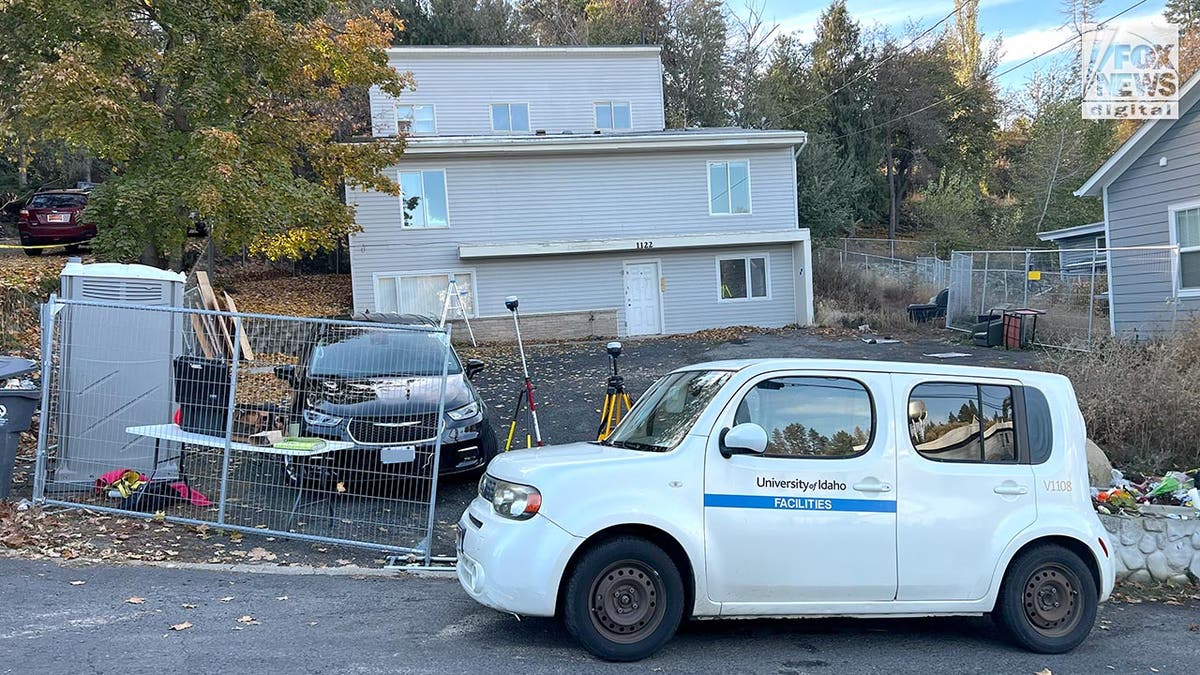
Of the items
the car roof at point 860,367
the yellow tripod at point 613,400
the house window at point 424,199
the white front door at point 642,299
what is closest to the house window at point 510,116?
the house window at point 424,199

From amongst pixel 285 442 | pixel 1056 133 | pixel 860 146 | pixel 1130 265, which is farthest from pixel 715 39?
pixel 285 442

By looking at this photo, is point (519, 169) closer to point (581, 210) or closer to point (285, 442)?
point (581, 210)

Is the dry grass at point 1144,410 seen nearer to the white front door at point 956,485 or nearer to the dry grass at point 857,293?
the white front door at point 956,485

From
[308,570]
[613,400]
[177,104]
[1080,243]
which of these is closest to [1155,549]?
[613,400]

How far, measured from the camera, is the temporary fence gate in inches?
284

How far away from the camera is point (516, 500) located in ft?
16.0

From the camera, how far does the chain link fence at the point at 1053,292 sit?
16.1 meters

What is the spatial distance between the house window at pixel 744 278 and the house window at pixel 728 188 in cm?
134

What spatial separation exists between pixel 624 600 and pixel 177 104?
43.3 feet

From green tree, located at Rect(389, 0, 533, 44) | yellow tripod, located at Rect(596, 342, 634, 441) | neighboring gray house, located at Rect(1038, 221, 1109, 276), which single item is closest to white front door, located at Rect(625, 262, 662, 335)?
neighboring gray house, located at Rect(1038, 221, 1109, 276)

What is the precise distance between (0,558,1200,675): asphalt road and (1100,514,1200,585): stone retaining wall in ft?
2.94

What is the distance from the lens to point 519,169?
22.8m

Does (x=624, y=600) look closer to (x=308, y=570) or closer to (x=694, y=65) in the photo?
(x=308, y=570)

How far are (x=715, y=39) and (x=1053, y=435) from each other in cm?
3535
